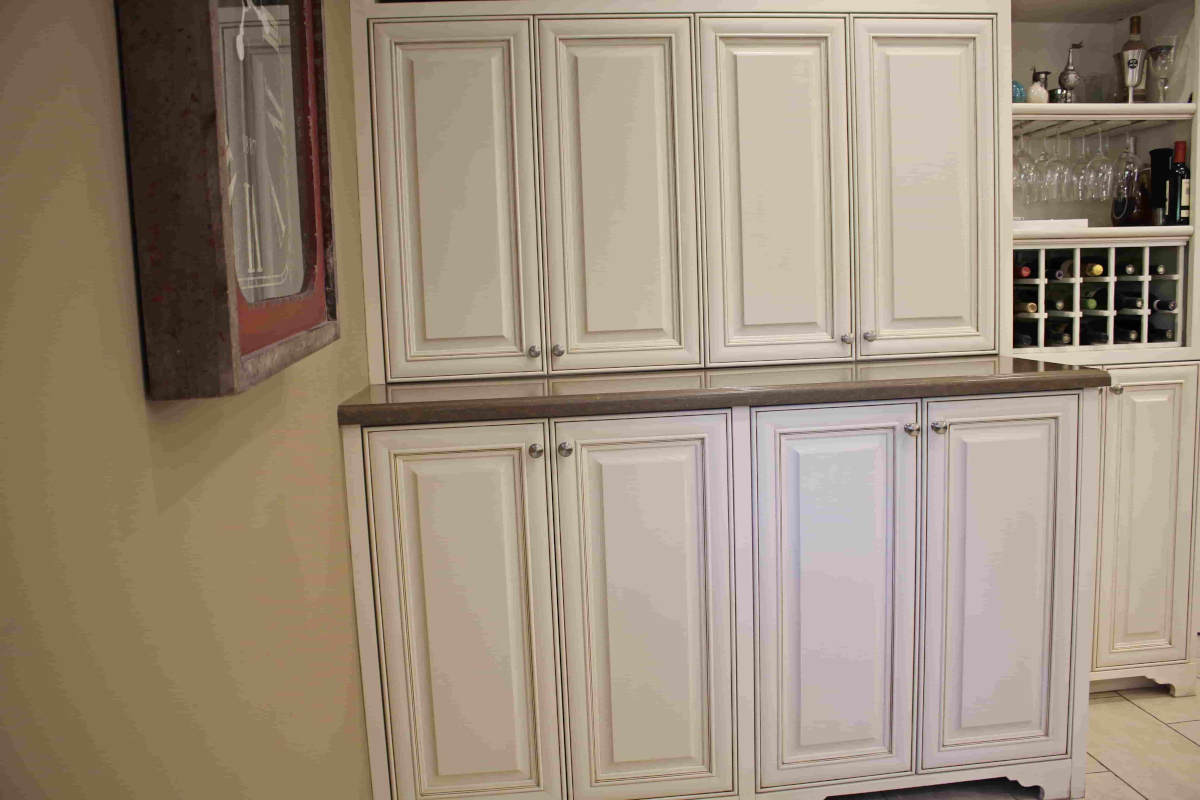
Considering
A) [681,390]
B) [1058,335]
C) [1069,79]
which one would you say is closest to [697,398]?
[681,390]

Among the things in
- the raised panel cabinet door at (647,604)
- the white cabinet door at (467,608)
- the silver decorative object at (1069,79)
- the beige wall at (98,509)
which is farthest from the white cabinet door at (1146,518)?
the beige wall at (98,509)

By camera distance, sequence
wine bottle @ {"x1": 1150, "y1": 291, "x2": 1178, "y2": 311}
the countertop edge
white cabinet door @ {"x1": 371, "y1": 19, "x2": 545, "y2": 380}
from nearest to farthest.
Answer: the countertop edge < white cabinet door @ {"x1": 371, "y1": 19, "x2": 545, "y2": 380} < wine bottle @ {"x1": 1150, "y1": 291, "x2": 1178, "y2": 311}

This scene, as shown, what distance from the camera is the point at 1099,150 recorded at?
→ 2.65m

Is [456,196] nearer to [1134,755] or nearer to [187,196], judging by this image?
[187,196]

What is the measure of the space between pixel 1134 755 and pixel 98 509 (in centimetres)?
253

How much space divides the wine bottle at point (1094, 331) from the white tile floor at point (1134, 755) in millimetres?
1029

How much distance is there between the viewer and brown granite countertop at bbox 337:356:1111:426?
194cm

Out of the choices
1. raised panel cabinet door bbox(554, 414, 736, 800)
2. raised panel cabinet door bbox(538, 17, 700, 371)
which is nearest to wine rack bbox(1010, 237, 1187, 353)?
raised panel cabinet door bbox(538, 17, 700, 371)

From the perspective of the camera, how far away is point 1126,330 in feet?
8.60

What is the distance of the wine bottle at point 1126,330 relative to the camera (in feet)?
8.45

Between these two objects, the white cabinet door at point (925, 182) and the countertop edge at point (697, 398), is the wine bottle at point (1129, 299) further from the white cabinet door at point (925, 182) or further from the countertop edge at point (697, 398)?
the countertop edge at point (697, 398)

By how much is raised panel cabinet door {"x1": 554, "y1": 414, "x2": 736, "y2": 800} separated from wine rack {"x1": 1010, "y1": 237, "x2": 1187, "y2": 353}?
1.11 metres

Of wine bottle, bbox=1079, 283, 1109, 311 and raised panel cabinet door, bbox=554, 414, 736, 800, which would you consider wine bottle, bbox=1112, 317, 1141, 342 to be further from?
raised panel cabinet door, bbox=554, 414, 736, 800

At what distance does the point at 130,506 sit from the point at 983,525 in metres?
1.83
